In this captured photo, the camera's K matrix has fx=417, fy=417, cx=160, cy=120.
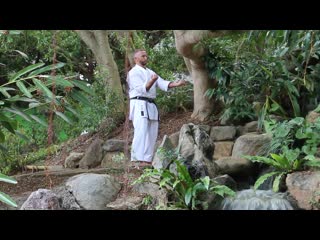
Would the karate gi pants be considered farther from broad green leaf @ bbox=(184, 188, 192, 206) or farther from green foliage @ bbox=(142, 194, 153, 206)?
broad green leaf @ bbox=(184, 188, 192, 206)

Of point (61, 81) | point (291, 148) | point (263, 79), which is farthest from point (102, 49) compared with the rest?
point (61, 81)

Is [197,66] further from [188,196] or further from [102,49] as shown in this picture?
[188,196]

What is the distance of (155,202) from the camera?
3.48 metres

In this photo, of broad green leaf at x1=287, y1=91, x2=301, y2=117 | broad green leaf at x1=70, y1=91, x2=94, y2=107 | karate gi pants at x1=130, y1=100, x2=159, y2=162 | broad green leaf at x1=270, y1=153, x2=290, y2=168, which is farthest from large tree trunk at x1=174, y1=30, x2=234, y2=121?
broad green leaf at x1=70, y1=91, x2=94, y2=107

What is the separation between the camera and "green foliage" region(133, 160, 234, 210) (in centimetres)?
325

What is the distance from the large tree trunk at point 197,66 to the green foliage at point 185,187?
6.22ft

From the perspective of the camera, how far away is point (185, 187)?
3326 millimetres

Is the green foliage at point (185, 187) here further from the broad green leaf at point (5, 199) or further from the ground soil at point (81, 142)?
the ground soil at point (81, 142)

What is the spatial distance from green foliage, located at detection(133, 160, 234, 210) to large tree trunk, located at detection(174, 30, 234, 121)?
6.22 ft

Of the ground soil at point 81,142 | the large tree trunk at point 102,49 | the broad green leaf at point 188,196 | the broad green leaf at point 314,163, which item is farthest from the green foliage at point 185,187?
the large tree trunk at point 102,49

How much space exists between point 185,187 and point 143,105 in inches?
48.0
